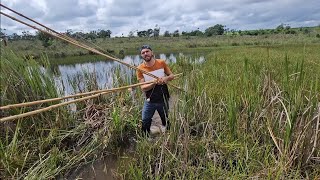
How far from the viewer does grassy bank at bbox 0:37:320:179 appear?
3.13 meters

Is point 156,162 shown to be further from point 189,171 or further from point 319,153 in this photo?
point 319,153

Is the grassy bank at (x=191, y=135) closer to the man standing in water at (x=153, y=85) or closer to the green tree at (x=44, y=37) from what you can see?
the man standing in water at (x=153, y=85)

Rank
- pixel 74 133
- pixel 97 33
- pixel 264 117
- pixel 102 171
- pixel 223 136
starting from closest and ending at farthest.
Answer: pixel 264 117 < pixel 223 136 < pixel 102 171 < pixel 74 133 < pixel 97 33

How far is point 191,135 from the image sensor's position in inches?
156

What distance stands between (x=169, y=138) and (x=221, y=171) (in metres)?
0.76

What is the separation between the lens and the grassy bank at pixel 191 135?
3.13 meters

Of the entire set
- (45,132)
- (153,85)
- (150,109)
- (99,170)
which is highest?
(153,85)

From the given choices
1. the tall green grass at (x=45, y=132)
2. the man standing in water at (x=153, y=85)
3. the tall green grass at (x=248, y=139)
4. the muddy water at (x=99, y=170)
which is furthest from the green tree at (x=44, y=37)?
the muddy water at (x=99, y=170)

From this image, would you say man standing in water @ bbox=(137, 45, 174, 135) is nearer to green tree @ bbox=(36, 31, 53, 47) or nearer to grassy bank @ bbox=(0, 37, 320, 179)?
grassy bank @ bbox=(0, 37, 320, 179)

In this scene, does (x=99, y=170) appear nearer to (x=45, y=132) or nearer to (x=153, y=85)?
(x=45, y=132)

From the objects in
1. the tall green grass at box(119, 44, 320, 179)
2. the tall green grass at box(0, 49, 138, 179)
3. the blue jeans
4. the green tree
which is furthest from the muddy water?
the green tree

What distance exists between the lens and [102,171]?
13.4 ft

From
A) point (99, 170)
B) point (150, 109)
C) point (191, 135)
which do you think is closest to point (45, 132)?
point (99, 170)

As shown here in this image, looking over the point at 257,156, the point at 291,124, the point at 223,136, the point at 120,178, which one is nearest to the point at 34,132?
the point at 120,178
